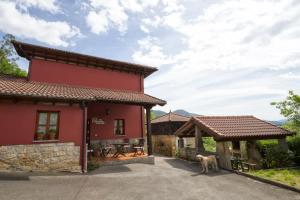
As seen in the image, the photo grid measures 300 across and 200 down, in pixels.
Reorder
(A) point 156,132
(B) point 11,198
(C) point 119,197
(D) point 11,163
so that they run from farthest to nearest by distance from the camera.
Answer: (A) point 156,132 < (D) point 11,163 < (C) point 119,197 < (B) point 11,198

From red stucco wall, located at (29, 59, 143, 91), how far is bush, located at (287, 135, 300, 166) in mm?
10816

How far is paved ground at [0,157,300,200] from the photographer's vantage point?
709cm

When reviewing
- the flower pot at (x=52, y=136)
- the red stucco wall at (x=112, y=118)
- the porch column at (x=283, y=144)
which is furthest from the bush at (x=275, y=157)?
the flower pot at (x=52, y=136)

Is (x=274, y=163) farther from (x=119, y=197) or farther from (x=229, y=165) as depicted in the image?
(x=119, y=197)

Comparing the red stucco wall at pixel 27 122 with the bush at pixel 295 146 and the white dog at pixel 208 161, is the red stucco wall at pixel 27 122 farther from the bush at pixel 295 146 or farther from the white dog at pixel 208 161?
the bush at pixel 295 146

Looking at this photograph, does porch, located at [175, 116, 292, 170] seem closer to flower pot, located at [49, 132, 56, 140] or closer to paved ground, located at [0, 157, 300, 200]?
paved ground, located at [0, 157, 300, 200]

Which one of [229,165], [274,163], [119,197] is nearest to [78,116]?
[119,197]

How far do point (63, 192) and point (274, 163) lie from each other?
1137cm

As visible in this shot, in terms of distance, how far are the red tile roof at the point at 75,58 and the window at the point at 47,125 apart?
445 centimetres

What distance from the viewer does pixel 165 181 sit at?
923 cm

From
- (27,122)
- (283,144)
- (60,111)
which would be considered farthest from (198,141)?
(27,122)

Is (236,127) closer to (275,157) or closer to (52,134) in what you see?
(275,157)

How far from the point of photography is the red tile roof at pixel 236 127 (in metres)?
12.2

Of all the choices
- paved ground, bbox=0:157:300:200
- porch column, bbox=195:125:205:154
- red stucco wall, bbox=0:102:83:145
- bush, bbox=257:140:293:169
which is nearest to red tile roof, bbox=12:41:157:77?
red stucco wall, bbox=0:102:83:145
